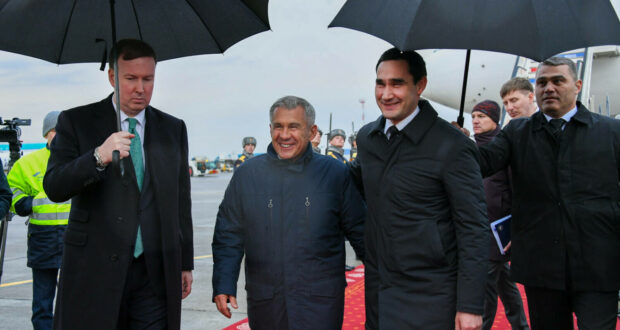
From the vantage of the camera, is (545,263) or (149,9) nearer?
(545,263)

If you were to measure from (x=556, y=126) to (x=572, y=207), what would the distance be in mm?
422

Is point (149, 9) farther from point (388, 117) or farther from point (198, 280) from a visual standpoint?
point (198, 280)

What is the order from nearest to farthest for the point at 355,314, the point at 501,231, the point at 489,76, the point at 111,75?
the point at 111,75, the point at 501,231, the point at 355,314, the point at 489,76

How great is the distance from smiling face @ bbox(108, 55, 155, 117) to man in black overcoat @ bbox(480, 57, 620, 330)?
1.75 metres

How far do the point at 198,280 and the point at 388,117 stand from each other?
517 centimetres

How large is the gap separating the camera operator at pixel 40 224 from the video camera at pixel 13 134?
27cm

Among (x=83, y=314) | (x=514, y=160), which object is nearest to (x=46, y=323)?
(x=83, y=314)

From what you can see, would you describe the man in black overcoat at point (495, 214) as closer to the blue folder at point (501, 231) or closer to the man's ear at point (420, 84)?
the blue folder at point (501, 231)

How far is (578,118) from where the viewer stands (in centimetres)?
280

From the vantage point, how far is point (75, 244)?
247 centimetres

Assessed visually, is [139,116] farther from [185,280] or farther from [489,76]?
[489,76]

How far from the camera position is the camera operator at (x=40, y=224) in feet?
14.6

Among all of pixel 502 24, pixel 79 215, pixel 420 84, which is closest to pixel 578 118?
pixel 502 24

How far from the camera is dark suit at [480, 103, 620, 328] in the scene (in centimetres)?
271
